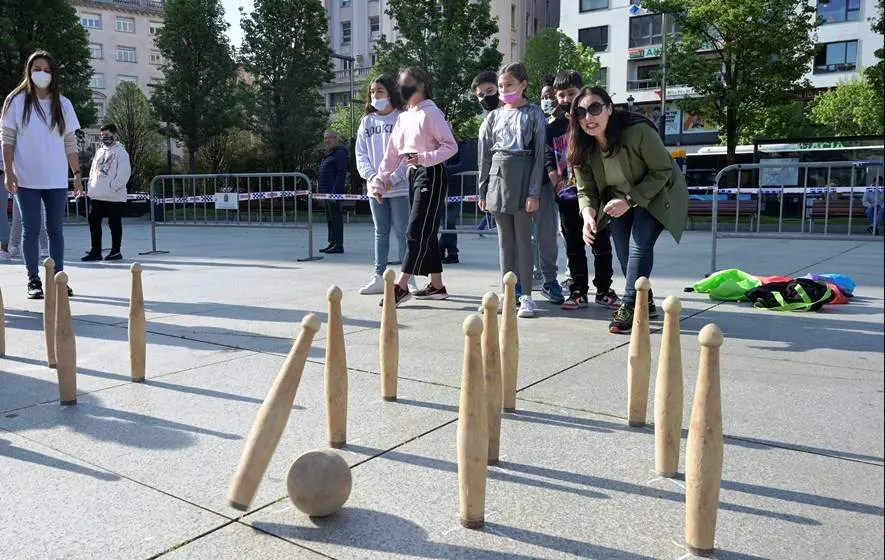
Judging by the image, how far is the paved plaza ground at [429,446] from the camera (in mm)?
2299

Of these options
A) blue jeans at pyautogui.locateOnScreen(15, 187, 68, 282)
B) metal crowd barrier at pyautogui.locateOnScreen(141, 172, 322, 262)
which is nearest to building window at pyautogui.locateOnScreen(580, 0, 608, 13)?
metal crowd barrier at pyautogui.locateOnScreen(141, 172, 322, 262)

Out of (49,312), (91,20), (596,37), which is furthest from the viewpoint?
(91,20)

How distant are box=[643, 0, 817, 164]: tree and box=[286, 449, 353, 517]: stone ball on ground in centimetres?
2705

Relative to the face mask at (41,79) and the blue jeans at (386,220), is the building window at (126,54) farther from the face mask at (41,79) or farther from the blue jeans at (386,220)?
the blue jeans at (386,220)

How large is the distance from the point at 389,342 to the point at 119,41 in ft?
272

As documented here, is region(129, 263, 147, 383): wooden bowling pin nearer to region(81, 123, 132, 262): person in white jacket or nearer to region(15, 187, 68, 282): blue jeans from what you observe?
region(15, 187, 68, 282): blue jeans

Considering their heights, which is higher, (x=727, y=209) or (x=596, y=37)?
(x=596, y=37)

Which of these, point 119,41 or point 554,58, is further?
point 119,41

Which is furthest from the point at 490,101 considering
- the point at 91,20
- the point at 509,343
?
the point at 91,20

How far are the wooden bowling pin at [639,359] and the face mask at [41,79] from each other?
19.1 ft

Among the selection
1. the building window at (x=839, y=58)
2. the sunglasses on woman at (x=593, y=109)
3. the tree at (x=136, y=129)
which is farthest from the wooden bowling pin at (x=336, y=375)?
the building window at (x=839, y=58)

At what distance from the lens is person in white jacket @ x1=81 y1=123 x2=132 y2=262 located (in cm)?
1035

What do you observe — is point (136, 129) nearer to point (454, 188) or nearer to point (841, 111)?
point (454, 188)

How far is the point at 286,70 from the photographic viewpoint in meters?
32.7
